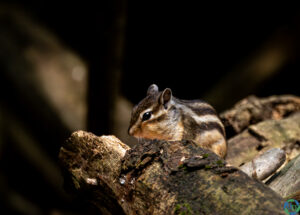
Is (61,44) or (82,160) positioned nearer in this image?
(82,160)

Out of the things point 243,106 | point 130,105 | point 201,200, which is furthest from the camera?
point 130,105

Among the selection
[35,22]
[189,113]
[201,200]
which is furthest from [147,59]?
[201,200]

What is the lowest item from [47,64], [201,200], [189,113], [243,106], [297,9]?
[201,200]

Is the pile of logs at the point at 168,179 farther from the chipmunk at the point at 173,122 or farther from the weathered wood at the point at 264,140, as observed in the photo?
the weathered wood at the point at 264,140

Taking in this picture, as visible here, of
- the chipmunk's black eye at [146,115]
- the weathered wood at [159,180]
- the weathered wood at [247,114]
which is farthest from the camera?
the weathered wood at [247,114]

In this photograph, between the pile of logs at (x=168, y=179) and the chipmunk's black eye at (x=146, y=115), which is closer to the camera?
the pile of logs at (x=168, y=179)

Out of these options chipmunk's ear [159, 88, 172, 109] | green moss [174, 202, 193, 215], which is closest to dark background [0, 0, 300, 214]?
chipmunk's ear [159, 88, 172, 109]

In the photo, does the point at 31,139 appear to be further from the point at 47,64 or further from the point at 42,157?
the point at 47,64

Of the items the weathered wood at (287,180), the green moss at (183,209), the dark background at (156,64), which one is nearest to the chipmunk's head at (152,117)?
the weathered wood at (287,180)
